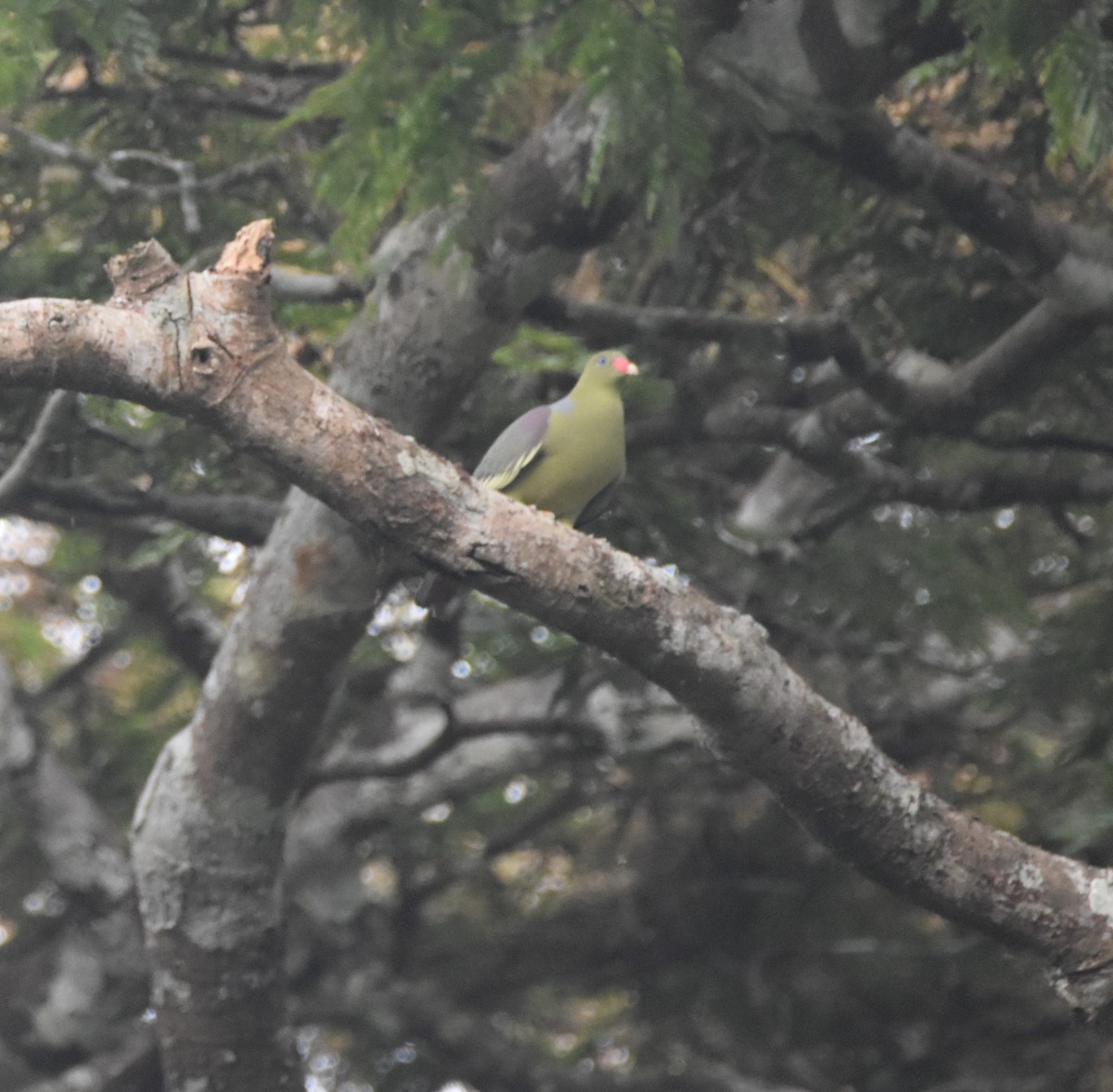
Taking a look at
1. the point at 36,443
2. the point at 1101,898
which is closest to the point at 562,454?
the point at 36,443

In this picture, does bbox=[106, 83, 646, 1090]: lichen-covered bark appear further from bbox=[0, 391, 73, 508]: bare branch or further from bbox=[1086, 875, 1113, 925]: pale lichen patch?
bbox=[1086, 875, 1113, 925]: pale lichen patch

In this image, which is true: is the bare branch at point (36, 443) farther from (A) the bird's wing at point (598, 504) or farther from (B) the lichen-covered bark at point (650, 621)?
(B) the lichen-covered bark at point (650, 621)

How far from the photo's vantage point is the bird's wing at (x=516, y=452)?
4129mm

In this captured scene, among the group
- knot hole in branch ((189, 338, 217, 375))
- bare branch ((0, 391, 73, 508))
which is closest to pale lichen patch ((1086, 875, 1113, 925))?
knot hole in branch ((189, 338, 217, 375))

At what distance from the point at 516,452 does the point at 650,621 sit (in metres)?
1.25

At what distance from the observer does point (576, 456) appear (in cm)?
414

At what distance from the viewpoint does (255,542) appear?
4.98 m

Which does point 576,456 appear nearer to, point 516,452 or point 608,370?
point 516,452

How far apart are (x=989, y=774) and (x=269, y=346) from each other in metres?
4.78

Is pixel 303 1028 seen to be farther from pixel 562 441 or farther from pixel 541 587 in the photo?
pixel 541 587

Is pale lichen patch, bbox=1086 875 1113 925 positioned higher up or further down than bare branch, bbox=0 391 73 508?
further down

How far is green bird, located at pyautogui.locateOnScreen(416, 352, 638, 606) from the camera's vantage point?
4137mm

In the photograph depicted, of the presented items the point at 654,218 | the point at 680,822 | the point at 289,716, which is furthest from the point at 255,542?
the point at 680,822

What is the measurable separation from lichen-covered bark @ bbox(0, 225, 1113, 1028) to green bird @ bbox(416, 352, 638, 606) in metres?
1.10
